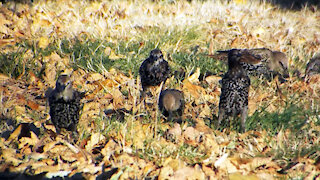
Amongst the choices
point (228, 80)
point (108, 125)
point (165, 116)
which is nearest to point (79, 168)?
point (108, 125)

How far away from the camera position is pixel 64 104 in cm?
360

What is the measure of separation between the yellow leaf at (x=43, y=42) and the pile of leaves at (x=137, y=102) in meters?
0.02

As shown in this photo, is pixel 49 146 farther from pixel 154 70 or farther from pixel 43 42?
pixel 43 42

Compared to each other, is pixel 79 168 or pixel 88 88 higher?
pixel 88 88

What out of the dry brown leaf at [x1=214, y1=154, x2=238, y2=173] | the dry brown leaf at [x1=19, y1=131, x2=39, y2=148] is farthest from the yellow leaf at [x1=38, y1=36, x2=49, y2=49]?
the dry brown leaf at [x1=214, y1=154, x2=238, y2=173]

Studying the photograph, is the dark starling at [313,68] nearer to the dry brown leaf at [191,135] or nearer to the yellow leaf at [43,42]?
the dry brown leaf at [191,135]

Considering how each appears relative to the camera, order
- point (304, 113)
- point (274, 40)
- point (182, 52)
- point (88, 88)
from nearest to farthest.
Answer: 1. point (304, 113)
2. point (88, 88)
3. point (182, 52)
4. point (274, 40)

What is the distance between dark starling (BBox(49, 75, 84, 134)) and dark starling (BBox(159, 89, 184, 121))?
111 cm

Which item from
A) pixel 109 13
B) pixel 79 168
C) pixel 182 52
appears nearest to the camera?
pixel 79 168

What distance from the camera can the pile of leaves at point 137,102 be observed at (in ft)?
11.0

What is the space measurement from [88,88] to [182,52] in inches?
89.0

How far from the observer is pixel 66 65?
5.52m

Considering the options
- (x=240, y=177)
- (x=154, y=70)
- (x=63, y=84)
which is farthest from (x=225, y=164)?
(x=154, y=70)

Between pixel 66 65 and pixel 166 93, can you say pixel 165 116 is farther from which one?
pixel 66 65
